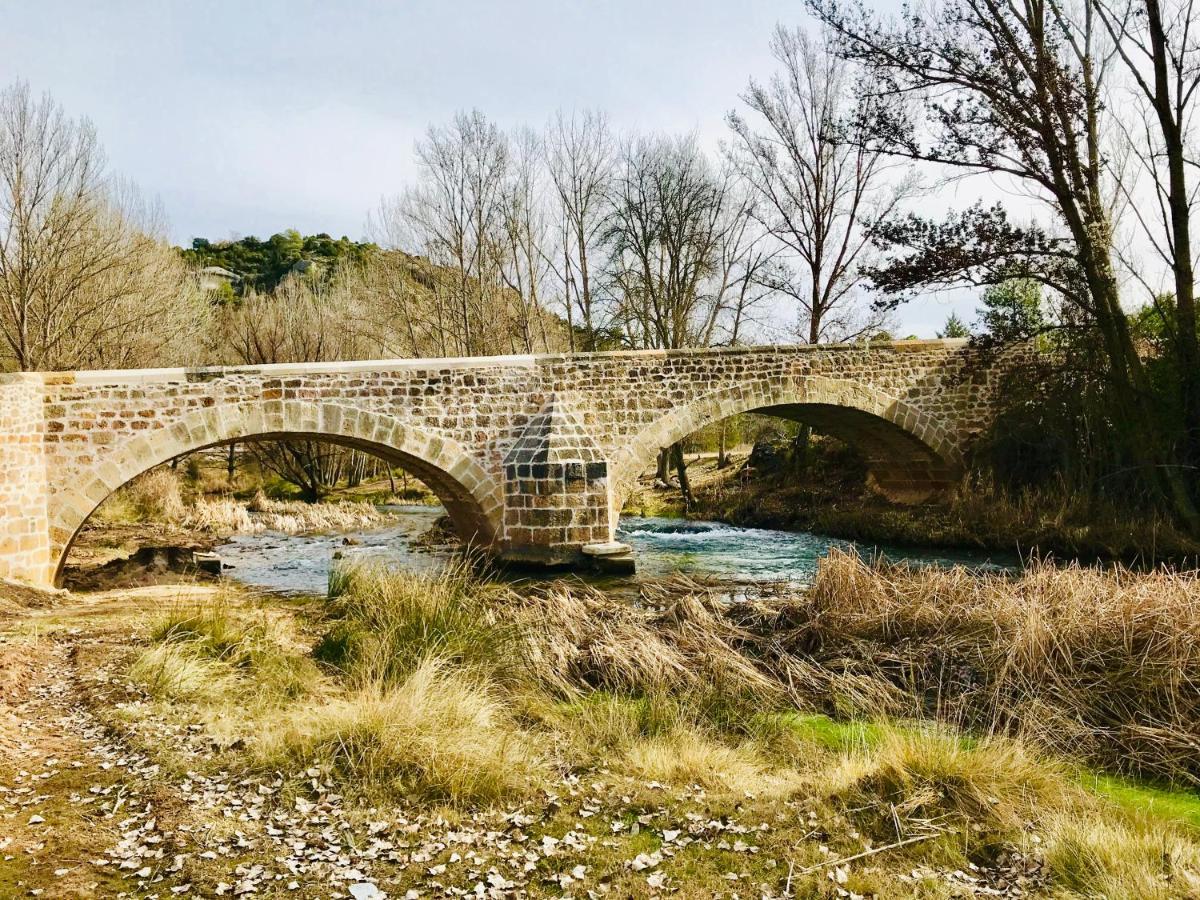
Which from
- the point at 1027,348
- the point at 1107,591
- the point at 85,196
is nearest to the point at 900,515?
the point at 1027,348

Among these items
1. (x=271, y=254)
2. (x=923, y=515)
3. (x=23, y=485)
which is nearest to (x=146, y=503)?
(x=23, y=485)

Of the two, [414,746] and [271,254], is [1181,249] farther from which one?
[271,254]

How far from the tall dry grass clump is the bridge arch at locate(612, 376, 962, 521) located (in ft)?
21.5

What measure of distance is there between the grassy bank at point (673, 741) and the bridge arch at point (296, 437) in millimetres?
3427

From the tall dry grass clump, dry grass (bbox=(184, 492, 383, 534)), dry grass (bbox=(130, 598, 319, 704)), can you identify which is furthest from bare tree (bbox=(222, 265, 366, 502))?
the tall dry grass clump

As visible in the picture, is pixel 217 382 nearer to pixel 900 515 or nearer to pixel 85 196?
pixel 85 196

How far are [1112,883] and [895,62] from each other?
1201 cm

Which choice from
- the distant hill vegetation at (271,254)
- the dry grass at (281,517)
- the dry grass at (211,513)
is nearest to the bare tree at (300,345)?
the dry grass at (281,517)

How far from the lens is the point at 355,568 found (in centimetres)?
955

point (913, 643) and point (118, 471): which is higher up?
point (118, 471)

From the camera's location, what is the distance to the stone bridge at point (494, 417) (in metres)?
10.6

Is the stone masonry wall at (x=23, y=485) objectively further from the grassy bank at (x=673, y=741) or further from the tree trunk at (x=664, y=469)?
the tree trunk at (x=664, y=469)

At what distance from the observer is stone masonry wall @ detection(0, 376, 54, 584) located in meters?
9.98

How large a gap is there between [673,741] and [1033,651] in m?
2.75
